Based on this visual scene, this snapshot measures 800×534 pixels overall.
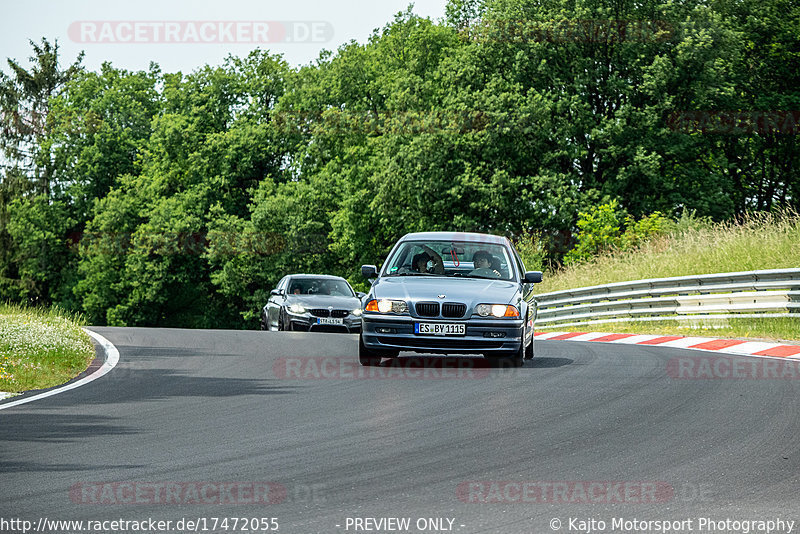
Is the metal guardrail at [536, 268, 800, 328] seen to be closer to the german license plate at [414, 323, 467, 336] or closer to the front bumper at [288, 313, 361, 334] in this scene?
the front bumper at [288, 313, 361, 334]

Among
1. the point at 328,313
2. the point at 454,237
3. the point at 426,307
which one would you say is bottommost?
the point at 328,313

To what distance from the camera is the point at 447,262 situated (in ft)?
47.3

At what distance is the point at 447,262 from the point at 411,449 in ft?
23.8

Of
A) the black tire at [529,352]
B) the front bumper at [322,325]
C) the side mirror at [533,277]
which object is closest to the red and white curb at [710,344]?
the black tire at [529,352]

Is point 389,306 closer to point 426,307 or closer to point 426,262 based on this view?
point 426,307

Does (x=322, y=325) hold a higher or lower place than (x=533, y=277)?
lower

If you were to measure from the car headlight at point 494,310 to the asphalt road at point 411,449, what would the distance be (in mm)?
741

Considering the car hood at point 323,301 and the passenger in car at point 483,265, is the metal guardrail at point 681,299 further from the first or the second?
the passenger in car at point 483,265

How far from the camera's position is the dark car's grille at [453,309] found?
502 inches

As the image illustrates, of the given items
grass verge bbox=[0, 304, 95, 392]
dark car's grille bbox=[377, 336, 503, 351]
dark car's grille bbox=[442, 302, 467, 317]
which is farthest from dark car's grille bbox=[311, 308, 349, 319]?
dark car's grille bbox=[442, 302, 467, 317]

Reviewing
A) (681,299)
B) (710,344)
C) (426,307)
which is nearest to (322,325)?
(681,299)

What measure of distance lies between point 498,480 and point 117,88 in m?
66.8

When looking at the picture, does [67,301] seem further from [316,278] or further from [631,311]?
[631,311]

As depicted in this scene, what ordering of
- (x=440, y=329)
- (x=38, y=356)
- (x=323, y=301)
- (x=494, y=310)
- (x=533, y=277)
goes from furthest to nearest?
(x=323, y=301)
(x=533, y=277)
(x=38, y=356)
(x=494, y=310)
(x=440, y=329)
